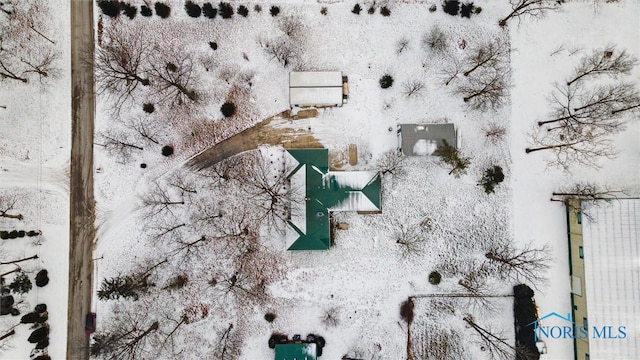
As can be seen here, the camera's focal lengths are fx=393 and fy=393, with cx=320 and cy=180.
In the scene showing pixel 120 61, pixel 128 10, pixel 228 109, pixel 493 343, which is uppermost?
pixel 128 10

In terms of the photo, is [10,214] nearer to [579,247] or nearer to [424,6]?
[424,6]

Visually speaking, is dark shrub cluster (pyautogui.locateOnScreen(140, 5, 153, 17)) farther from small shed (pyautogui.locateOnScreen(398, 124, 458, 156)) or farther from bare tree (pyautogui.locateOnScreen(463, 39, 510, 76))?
bare tree (pyautogui.locateOnScreen(463, 39, 510, 76))

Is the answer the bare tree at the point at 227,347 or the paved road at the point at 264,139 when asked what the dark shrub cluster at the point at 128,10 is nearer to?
the paved road at the point at 264,139

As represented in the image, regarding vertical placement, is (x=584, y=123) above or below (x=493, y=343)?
above

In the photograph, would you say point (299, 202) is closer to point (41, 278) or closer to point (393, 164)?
point (393, 164)

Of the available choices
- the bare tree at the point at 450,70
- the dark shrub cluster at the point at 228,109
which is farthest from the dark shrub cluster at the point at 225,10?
the bare tree at the point at 450,70

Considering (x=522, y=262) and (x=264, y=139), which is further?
(x=264, y=139)

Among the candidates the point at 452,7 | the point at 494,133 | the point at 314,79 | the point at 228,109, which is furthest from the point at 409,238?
the point at 452,7

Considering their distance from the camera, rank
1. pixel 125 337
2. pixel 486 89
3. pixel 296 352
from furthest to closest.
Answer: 1. pixel 486 89
2. pixel 125 337
3. pixel 296 352
